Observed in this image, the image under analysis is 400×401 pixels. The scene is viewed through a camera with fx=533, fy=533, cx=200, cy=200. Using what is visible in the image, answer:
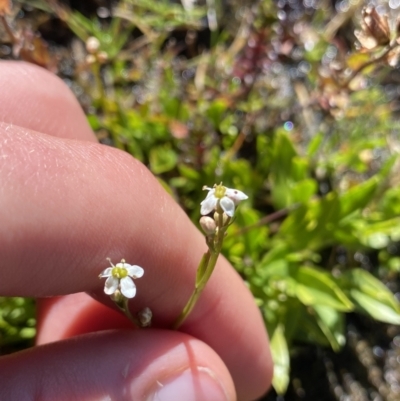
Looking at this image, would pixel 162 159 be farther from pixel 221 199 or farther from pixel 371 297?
pixel 221 199

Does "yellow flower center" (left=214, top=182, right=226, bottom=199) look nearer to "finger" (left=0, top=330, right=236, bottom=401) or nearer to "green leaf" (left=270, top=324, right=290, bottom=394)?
"finger" (left=0, top=330, right=236, bottom=401)

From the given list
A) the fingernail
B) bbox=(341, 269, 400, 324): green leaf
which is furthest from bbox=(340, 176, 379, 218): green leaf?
the fingernail

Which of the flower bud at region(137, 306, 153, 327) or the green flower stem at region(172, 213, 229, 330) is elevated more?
the green flower stem at region(172, 213, 229, 330)

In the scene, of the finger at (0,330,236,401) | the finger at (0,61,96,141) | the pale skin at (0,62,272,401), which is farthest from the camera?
the finger at (0,61,96,141)

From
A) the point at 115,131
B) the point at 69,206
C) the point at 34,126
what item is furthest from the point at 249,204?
the point at 69,206

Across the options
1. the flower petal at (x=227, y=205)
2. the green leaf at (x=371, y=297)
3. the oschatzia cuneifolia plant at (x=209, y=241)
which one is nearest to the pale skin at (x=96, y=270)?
the oschatzia cuneifolia plant at (x=209, y=241)
